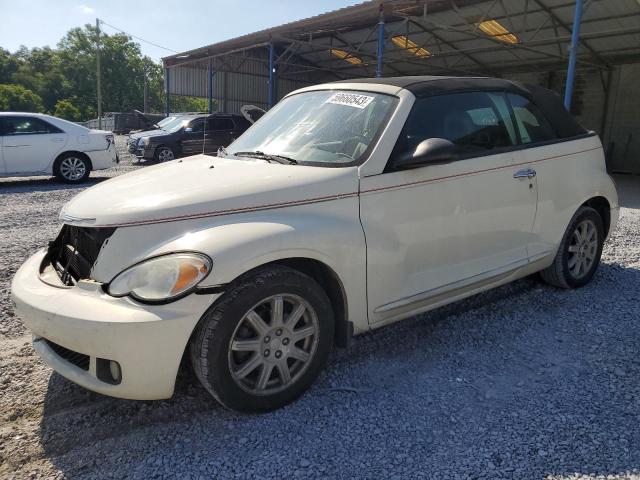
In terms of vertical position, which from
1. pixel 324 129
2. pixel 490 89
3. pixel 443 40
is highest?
pixel 443 40

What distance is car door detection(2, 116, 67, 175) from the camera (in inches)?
396

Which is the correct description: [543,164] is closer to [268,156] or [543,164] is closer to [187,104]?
[268,156]

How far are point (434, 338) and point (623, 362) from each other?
3.83 feet

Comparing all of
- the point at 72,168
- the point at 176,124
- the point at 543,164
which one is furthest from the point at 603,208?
the point at 176,124

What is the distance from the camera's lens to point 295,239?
2514mm

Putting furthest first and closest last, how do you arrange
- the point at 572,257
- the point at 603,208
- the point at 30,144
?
1. the point at 30,144
2. the point at 603,208
3. the point at 572,257

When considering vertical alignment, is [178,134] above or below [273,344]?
above

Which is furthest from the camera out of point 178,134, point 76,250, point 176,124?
point 176,124

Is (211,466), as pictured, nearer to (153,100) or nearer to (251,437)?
(251,437)

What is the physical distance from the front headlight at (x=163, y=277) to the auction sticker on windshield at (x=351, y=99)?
62.6 inches

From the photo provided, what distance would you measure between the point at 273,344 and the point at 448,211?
141 cm

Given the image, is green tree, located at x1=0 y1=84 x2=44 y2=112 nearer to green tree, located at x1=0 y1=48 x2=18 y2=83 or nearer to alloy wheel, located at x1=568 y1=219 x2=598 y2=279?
green tree, located at x1=0 y1=48 x2=18 y2=83

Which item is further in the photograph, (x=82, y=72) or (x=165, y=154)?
(x=82, y=72)

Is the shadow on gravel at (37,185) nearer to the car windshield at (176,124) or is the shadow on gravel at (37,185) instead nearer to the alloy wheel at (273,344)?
the car windshield at (176,124)
